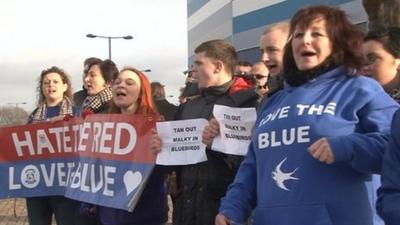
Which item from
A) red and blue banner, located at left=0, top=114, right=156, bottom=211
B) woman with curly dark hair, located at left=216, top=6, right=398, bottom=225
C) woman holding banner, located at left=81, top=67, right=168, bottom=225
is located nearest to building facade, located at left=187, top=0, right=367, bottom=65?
red and blue banner, located at left=0, top=114, right=156, bottom=211

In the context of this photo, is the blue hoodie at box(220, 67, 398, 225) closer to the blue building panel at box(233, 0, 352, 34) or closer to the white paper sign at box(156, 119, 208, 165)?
the white paper sign at box(156, 119, 208, 165)

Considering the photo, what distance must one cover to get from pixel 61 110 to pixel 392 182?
173 inches

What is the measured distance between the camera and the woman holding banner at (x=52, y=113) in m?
5.48

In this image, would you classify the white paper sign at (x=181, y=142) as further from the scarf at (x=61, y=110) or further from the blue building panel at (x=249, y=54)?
the blue building panel at (x=249, y=54)

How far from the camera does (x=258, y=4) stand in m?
25.7

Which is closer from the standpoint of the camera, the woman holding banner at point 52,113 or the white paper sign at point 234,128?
the white paper sign at point 234,128

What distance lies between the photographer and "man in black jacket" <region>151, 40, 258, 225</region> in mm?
3852

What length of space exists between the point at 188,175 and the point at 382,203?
2125 millimetres

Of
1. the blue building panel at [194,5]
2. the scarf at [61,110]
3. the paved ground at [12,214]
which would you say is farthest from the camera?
the blue building panel at [194,5]

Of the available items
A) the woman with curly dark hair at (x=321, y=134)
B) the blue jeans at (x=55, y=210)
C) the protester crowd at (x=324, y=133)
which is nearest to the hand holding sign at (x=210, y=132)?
the protester crowd at (x=324, y=133)

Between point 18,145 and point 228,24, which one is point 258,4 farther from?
point 18,145

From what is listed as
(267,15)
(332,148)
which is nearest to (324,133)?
(332,148)

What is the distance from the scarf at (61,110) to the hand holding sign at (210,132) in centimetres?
234

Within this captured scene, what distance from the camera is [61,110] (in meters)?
5.90
